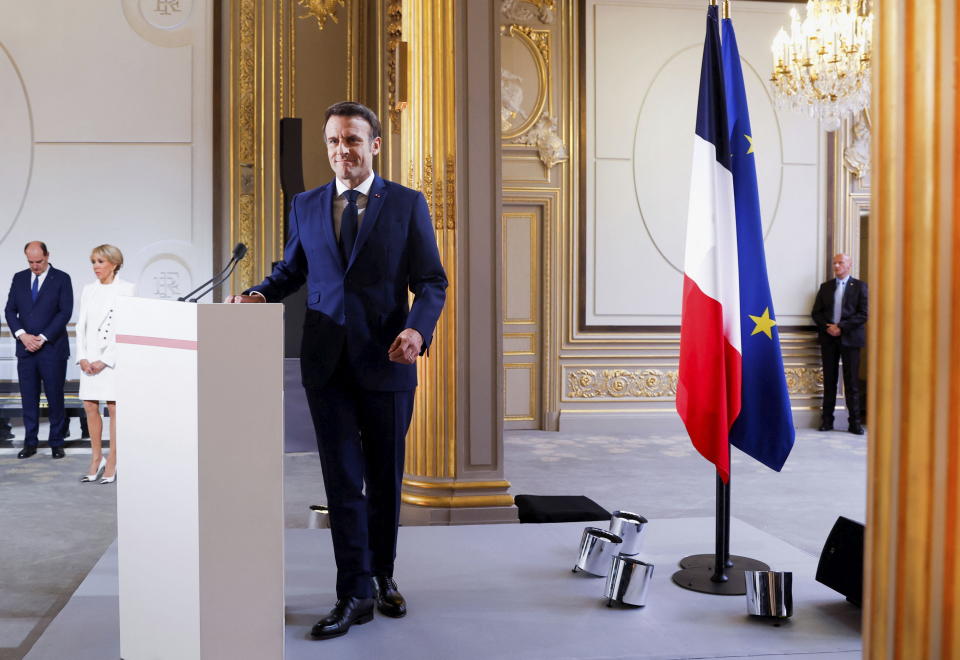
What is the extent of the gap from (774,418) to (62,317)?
5.26m

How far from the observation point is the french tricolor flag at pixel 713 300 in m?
3.03

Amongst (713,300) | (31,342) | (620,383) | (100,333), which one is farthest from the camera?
(620,383)

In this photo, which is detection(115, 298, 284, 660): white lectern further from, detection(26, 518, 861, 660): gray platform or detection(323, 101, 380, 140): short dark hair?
detection(323, 101, 380, 140): short dark hair

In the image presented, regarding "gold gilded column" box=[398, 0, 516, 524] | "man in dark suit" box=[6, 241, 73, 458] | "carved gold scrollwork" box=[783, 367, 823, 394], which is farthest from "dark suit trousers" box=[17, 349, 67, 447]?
"carved gold scrollwork" box=[783, 367, 823, 394]

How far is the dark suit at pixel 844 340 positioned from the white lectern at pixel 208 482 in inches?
286

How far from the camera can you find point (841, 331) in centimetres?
832

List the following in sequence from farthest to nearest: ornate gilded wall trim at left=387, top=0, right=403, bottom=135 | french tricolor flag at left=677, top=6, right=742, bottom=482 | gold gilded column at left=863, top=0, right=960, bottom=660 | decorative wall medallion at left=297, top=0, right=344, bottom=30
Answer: decorative wall medallion at left=297, top=0, right=344, bottom=30, ornate gilded wall trim at left=387, top=0, right=403, bottom=135, french tricolor flag at left=677, top=6, right=742, bottom=482, gold gilded column at left=863, top=0, right=960, bottom=660

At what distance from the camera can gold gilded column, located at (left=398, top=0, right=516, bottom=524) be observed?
427 centimetres

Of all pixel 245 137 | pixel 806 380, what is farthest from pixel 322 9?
pixel 806 380

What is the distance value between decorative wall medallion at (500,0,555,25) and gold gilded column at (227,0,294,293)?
76.4 inches

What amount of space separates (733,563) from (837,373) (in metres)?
5.63

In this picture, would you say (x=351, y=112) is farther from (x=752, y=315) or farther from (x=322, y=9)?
(x=322, y=9)

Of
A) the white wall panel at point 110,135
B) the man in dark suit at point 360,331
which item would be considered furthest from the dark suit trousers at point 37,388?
the man in dark suit at point 360,331

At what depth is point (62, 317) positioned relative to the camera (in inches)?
259
